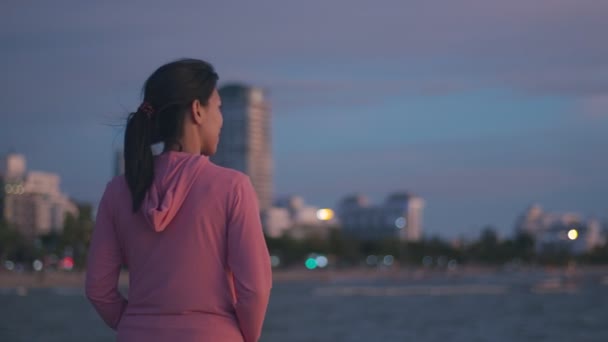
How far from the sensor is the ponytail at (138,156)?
2242 mm

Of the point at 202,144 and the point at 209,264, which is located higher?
the point at 202,144

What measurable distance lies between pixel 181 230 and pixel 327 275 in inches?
4608

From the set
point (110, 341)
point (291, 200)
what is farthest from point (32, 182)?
point (110, 341)

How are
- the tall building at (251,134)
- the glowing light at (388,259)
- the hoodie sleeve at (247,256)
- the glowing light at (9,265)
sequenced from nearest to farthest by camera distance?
the hoodie sleeve at (247,256) < the glowing light at (9,265) < the glowing light at (388,259) < the tall building at (251,134)

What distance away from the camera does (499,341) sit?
22.8 m

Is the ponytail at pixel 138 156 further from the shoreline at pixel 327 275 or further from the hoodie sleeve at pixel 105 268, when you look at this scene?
Result: the shoreline at pixel 327 275

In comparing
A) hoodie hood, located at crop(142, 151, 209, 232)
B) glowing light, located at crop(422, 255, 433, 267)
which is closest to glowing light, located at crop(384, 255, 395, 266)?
glowing light, located at crop(422, 255, 433, 267)

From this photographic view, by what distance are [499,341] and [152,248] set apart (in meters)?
21.3

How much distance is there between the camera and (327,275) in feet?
389

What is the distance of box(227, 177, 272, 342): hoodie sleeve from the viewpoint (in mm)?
2131

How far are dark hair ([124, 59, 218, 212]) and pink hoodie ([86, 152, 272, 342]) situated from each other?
59mm

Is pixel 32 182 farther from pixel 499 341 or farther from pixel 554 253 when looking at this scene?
pixel 499 341

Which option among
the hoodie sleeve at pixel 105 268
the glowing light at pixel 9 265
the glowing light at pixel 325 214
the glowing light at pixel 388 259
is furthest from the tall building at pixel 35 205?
the hoodie sleeve at pixel 105 268

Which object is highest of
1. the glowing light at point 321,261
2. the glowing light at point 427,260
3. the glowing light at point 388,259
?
the glowing light at point 321,261
